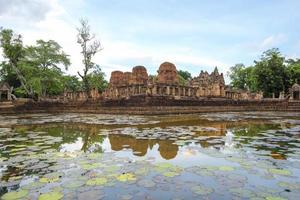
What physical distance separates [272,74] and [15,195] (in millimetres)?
47530

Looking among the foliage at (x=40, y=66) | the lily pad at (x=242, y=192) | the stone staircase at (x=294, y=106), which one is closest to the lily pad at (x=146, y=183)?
the lily pad at (x=242, y=192)

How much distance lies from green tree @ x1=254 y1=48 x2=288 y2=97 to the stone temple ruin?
7262 millimetres

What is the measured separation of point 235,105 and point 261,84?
2277cm

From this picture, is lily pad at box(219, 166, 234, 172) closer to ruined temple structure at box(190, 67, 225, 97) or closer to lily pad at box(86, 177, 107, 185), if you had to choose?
lily pad at box(86, 177, 107, 185)

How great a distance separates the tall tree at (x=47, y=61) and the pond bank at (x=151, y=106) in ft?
52.1

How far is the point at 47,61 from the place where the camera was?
4159 cm

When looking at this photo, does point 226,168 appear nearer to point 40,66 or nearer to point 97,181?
point 97,181

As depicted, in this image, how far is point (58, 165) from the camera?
15.8ft

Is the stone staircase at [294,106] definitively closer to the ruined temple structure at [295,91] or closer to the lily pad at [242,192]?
the ruined temple structure at [295,91]

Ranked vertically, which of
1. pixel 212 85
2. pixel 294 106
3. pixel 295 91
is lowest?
pixel 294 106

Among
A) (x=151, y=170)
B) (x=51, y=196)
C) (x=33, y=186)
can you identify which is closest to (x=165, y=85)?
(x=151, y=170)

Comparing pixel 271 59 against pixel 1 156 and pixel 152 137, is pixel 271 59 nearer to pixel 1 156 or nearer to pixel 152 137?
pixel 152 137

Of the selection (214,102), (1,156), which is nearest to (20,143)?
(1,156)

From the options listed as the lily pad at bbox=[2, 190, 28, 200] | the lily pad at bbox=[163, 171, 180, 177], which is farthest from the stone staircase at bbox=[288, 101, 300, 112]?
the lily pad at bbox=[2, 190, 28, 200]
